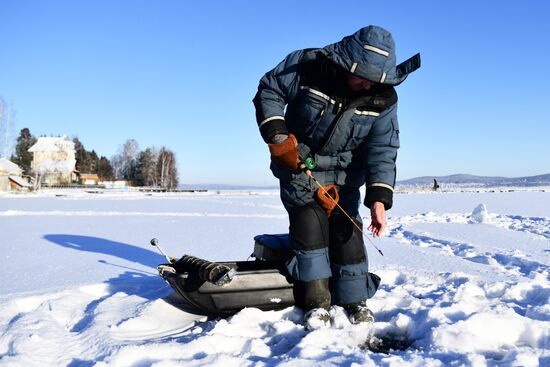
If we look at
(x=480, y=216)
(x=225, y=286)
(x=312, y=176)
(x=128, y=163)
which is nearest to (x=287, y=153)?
(x=312, y=176)

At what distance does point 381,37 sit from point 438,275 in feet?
6.74

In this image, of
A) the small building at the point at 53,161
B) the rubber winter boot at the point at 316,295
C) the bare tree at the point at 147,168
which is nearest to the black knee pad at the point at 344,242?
the rubber winter boot at the point at 316,295

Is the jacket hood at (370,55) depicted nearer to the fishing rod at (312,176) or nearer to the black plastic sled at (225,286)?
the fishing rod at (312,176)

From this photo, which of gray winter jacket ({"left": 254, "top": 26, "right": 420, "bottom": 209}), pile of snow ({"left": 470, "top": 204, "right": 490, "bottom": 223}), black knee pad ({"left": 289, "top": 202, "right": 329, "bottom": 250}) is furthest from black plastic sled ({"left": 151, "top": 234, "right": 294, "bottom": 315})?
pile of snow ({"left": 470, "top": 204, "right": 490, "bottom": 223})

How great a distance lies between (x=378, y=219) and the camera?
2.35 meters

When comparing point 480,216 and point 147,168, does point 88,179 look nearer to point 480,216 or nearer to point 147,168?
point 147,168

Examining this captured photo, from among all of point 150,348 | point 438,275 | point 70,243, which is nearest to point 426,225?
point 438,275

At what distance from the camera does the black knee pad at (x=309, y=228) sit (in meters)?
2.45

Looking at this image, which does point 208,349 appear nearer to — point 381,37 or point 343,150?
point 343,150

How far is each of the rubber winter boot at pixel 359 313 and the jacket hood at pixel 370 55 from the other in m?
1.23

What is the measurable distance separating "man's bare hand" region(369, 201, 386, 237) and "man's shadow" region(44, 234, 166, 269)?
95.6 inches

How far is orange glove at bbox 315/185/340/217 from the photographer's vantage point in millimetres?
2510

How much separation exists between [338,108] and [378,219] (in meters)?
0.67

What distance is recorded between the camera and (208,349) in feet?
5.94
